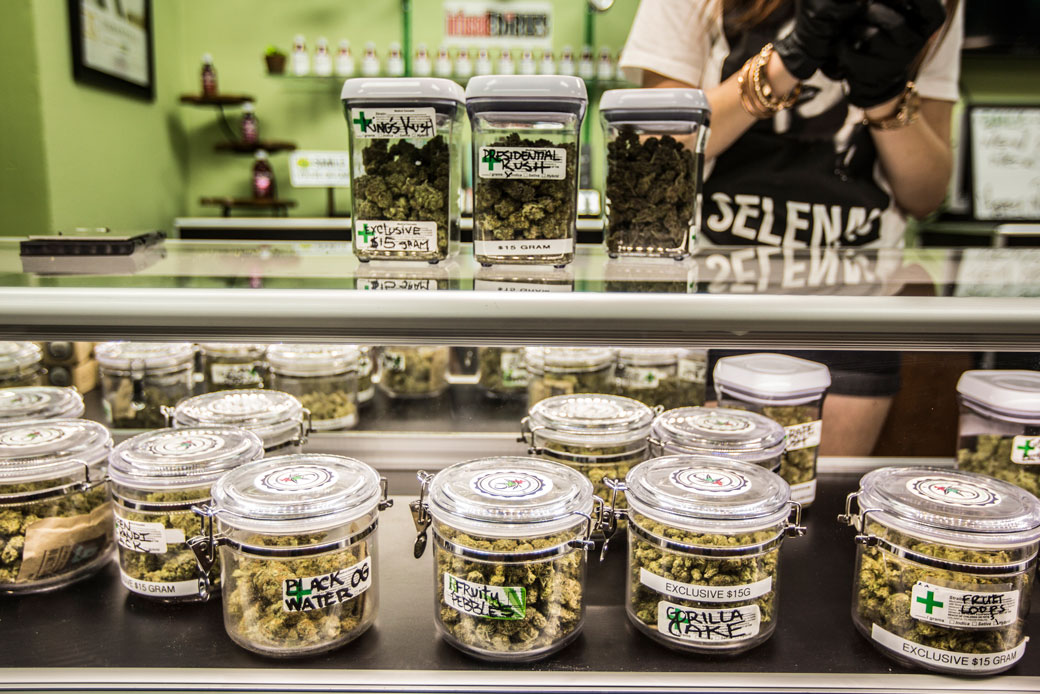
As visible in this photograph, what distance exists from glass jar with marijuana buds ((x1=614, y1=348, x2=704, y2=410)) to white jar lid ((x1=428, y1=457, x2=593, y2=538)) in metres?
0.47

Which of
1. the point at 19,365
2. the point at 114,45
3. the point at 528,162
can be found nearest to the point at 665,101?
the point at 528,162

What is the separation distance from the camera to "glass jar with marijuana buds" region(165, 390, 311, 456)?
3.54ft

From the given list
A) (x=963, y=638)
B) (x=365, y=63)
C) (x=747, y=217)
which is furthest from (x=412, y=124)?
(x=365, y=63)

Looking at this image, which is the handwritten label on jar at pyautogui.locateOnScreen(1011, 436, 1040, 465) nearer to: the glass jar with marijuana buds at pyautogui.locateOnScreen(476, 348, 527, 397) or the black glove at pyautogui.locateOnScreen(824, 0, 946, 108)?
the black glove at pyautogui.locateOnScreen(824, 0, 946, 108)

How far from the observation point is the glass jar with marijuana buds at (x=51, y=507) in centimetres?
91

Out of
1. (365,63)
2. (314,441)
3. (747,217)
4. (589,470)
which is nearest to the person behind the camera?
(589,470)

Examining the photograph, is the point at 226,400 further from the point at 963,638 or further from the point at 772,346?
the point at 963,638

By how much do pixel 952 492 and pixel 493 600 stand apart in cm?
54

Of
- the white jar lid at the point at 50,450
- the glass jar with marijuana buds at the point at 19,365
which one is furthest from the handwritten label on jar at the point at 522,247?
the glass jar with marijuana buds at the point at 19,365

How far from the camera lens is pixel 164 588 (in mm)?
896

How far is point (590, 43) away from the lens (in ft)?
12.9

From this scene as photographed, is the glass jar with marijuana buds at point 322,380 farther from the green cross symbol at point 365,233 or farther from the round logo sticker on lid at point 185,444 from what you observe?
the green cross symbol at point 365,233

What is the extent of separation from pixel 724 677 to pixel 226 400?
82 cm

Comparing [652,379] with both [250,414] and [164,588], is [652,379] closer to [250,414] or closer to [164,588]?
[250,414]
